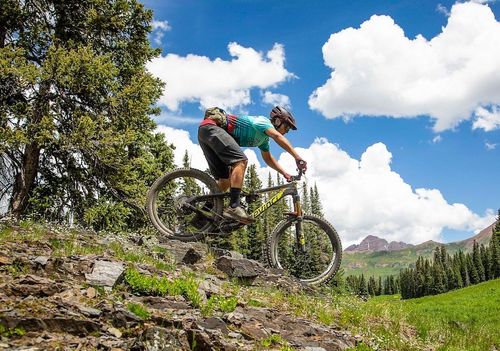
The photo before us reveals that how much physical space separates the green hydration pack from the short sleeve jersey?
0.44 feet

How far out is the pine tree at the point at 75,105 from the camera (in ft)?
54.8

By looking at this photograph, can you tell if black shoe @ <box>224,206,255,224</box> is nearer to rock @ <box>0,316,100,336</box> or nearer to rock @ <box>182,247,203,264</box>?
rock @ <box>182,247,203,264</box>

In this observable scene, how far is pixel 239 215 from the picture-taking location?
8.88m

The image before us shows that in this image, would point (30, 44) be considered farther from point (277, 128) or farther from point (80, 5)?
point (277, 128)

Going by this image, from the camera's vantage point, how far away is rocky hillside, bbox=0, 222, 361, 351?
13.8 ft

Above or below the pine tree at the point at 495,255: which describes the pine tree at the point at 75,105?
above

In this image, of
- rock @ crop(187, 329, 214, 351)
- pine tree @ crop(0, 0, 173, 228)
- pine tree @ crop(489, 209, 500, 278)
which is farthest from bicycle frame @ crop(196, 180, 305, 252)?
pine tree @ crop(489, 209, 500, 278)

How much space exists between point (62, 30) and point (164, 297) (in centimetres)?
1740

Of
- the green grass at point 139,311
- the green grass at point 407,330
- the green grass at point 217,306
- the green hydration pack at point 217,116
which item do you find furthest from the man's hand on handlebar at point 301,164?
the green grass at point 139,311

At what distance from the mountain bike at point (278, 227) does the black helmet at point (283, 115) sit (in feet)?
3.59

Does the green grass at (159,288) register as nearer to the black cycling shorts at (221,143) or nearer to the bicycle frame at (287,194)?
the bicycle frame at (287,194)

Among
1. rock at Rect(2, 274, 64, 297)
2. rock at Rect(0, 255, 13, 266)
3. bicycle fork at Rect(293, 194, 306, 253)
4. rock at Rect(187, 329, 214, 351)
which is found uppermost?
bicycle fork at Rect(293, 194, 306, 253)

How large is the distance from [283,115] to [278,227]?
2403 mm

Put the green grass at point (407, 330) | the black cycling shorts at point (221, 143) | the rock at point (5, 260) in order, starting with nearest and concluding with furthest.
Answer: the rock at point (5, 260) < the green grass at point (407, 330) < the black cycling shorts at point (221, 143)
